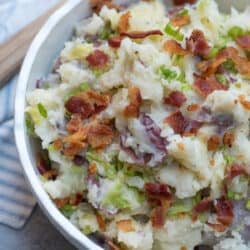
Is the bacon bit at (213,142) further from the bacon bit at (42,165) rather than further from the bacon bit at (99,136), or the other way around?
the bacon bit at (42,165)

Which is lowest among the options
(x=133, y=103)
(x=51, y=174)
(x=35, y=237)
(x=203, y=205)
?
(x=35, y=237)

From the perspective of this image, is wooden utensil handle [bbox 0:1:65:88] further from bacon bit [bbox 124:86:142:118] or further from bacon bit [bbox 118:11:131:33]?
bacon bit [bbox 124:86:142:118]

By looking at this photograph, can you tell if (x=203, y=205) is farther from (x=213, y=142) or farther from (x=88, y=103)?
(x=88, y=103)

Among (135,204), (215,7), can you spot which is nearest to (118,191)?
(135,204)

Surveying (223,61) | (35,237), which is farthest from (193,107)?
(35,237)

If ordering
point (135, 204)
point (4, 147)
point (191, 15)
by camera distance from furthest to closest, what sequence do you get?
1. point (4, 147)
2. point (191, 15)
3. point (135, 204)

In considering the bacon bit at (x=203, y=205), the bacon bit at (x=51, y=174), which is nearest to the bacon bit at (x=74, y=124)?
the bacon bit at (x=51, y=174)

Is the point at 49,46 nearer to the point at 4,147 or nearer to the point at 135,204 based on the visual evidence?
the point at 4,147
